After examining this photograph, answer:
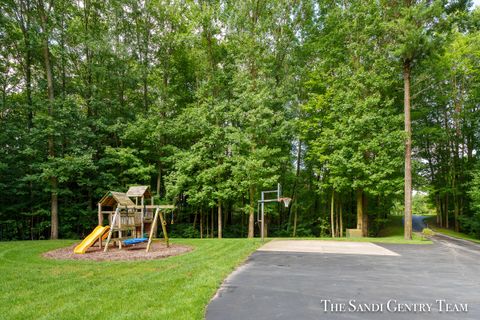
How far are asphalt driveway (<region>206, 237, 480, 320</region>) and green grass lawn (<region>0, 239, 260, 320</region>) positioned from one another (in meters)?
0.49

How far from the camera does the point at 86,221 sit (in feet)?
57.3

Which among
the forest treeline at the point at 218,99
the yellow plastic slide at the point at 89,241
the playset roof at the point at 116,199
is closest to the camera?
the yellow plastic slide at the point at 89,241

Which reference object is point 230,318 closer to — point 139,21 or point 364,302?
point 364,302

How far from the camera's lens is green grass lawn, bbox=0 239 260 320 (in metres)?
4.09

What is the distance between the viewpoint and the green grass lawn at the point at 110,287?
4090 mm

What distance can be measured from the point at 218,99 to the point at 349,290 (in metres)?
15.3

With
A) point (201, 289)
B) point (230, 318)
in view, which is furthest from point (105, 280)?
point (230, 318)

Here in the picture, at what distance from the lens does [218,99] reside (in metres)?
18.5

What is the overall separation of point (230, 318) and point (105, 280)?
11.4 ft

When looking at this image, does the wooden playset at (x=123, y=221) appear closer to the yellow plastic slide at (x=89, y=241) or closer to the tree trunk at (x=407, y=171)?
the yellow plastic slide at (x=89, y=241)

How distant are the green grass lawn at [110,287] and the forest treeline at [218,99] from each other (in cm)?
861

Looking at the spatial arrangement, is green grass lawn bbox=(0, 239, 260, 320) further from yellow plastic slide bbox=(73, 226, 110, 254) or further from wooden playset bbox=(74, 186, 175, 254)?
wooden playset bbox=(74, 186, 175, 254)

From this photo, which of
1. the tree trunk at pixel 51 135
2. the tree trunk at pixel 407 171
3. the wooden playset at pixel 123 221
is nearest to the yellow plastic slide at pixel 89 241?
the wooden playset at pixel 123 221

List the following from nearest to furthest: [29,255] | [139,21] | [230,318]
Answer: [230,318] < [29,255] < [139,21]
